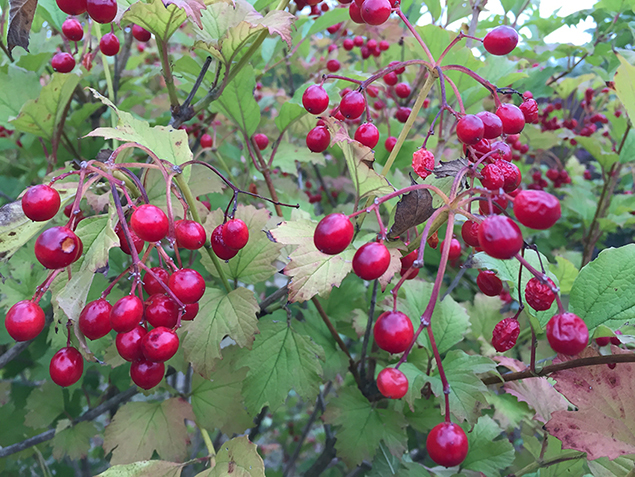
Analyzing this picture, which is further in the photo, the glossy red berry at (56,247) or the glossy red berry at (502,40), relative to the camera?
the glossy red berry at (502,40)

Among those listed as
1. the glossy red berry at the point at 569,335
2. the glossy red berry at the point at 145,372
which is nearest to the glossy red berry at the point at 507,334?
the glossy red berry at the point at 569,335

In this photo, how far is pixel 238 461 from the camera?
2.89 ft

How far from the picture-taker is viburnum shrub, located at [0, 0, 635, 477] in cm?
73

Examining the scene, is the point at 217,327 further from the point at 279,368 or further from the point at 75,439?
the point at 75,439

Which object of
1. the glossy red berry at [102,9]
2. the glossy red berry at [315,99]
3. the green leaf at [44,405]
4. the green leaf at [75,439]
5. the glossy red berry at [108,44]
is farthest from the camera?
the green leaf at [44,405]

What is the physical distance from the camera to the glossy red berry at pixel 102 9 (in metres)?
0.85

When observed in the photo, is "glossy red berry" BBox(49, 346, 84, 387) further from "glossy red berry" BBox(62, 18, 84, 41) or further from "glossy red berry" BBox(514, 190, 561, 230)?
"glossy red berry" BBox(62, 18, 84, 41)

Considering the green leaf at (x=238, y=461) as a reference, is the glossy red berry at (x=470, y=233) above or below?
above

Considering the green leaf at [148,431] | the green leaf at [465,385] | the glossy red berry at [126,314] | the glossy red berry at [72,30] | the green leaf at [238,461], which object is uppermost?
the glossy red berry at [72,30]

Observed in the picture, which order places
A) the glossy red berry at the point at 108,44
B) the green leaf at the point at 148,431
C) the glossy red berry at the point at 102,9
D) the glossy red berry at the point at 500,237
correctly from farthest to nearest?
the glossy red berry at the point at 108,44 < the green leaf at the point at 148,431 < the glossy red berry at the point at 102,9 < the glossy red berry at the point at 500,237

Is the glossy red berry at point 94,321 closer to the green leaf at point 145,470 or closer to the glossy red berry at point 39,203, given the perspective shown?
the glossy red berry at point 39,203

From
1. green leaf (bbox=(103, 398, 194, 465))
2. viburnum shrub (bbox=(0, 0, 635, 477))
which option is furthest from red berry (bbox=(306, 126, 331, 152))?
green leaf (bbox=(103, 398, 194, 465))

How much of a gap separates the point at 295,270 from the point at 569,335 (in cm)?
48

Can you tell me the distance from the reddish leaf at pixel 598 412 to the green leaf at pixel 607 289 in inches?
4.6
